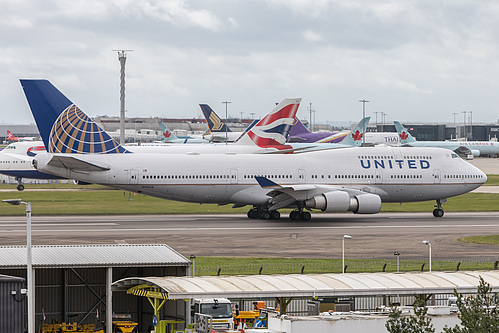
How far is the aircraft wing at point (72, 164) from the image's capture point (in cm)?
5310

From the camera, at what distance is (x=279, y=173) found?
5881cm

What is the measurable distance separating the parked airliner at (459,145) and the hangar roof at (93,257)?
149m

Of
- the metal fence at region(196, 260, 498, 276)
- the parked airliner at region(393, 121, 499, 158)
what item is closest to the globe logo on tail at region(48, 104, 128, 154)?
the metal fence at region(196, 260, 498, 276)

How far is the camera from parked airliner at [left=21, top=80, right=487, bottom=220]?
55562 millimetres

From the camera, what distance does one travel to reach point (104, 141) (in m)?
56.6

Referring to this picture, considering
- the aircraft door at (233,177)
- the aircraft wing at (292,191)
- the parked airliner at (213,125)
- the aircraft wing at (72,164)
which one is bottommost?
the aircraft wing at (292,191)

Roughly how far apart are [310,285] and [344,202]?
32.8 m

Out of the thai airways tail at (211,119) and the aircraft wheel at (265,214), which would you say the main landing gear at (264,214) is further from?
the thai airways tail at (211,119)

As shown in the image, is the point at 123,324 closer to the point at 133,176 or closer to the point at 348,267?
the point at 348,267

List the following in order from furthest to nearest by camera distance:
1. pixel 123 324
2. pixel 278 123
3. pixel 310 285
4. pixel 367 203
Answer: pixel 278 123, pixel 367 203, pixel 123 324, pixel 310 285

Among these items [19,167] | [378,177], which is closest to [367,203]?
[378,177]

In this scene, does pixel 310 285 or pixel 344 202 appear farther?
pixel 344 202

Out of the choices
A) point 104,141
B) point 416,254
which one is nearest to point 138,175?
point 104,141

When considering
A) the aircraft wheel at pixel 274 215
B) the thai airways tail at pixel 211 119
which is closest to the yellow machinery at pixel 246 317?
the aircraft wheel at pixel 274 215
